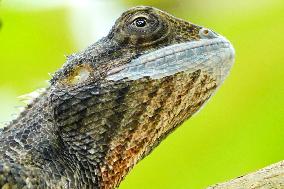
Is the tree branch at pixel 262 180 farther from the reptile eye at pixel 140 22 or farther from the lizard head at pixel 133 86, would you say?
the reptile eye at pixel 140 22

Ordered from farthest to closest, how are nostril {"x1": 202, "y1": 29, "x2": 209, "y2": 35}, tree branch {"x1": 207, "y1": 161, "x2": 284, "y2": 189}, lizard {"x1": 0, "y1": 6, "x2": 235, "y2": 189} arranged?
nostril {"x1": 202, "y1": 29, "x2": 209, "y2": 35} < lizard {"x1": 0, "y1": 6, "x2": 235, "y2": 189} < tree branch {"x1": 207, "y1": 161, "x2": 284, "y2": 189}

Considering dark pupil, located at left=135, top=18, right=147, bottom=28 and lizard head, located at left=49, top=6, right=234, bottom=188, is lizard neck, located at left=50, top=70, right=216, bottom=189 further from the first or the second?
dark pupil, located at left=135, top=18, right=147, bottom=28

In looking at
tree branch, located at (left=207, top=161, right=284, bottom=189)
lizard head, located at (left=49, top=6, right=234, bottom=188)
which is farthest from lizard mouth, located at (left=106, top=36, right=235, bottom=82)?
tree branch, located at (left=207, top=161, right=284, bottom=189)

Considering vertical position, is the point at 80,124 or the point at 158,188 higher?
the point at 80,124

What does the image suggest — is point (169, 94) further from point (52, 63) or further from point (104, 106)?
point (52, 63)

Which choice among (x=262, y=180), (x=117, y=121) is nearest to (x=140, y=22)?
(x=117, y=121)

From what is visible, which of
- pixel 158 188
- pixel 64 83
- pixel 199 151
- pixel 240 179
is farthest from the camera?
pixel 158 188

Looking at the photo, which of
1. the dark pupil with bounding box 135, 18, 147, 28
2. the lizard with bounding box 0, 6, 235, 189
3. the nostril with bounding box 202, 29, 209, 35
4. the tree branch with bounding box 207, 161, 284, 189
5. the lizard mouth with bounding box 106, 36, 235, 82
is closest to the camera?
the tree branch with bounding box 207, 161, 284, 189

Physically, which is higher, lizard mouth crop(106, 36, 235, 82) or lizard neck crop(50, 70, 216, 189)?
lizard mouth crop(106, 36, 235, 82)

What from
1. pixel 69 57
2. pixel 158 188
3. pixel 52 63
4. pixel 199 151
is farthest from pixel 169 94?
pixel 52 63
